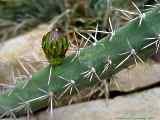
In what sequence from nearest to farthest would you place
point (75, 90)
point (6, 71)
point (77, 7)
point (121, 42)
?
point (121, 42)
point (75, 90)
point (6, 71)
point (77, 7)

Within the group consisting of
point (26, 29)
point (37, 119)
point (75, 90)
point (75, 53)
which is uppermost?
point (26, 29)

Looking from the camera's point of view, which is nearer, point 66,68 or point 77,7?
point 66,68

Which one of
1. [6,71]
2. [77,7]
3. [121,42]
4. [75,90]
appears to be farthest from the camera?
[77,7]

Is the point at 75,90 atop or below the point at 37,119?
atop

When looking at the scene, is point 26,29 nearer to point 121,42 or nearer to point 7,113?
point 7,113

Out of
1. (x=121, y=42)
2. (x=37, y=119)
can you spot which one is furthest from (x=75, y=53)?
(x=37, y=119)

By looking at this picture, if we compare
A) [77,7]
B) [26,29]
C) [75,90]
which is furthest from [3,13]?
[75,90]

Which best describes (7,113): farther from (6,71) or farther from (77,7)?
(77,7)
